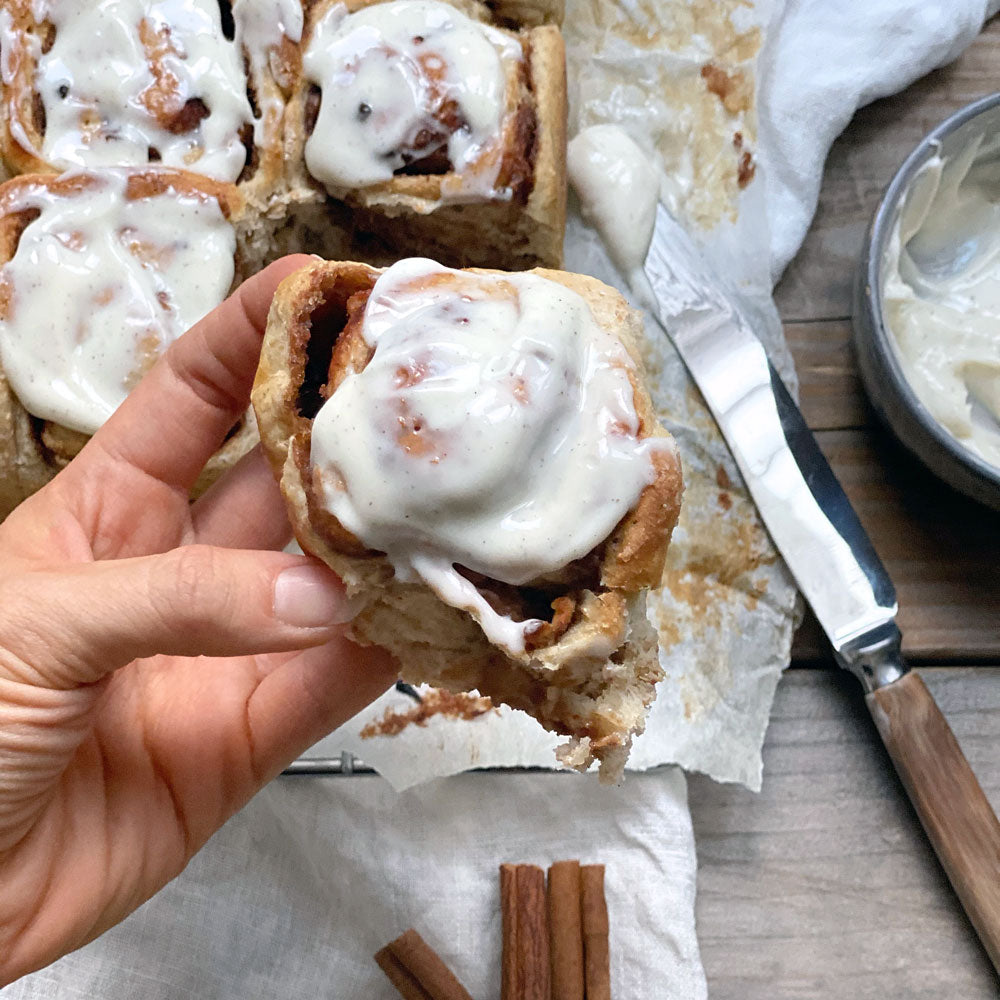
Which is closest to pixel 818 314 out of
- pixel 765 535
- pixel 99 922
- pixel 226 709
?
pixel 765 535

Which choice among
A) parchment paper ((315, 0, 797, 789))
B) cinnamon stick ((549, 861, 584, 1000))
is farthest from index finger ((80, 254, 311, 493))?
cinnamon stick ((549, 861, 584, 1000))

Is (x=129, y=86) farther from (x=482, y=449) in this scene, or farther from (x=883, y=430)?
(x=883, y=430)

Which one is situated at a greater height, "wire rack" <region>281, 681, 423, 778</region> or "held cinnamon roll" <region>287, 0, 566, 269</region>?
"held cinnamon roll" <region>287, 0, 566, 269</region>

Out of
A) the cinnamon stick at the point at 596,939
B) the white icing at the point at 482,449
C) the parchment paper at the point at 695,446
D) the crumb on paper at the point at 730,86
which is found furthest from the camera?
the crumb on paper at the point at 730,86

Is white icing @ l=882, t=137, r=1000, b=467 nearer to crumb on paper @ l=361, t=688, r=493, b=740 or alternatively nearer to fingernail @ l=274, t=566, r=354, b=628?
crumb on paper @ l=361, t=688, r=493, b=740

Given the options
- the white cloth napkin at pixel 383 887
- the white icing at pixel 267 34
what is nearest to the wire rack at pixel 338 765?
the white cloth napkin at pixel 383 887

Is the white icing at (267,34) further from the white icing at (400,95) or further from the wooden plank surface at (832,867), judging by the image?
the wooden plank surface at (832,867)
